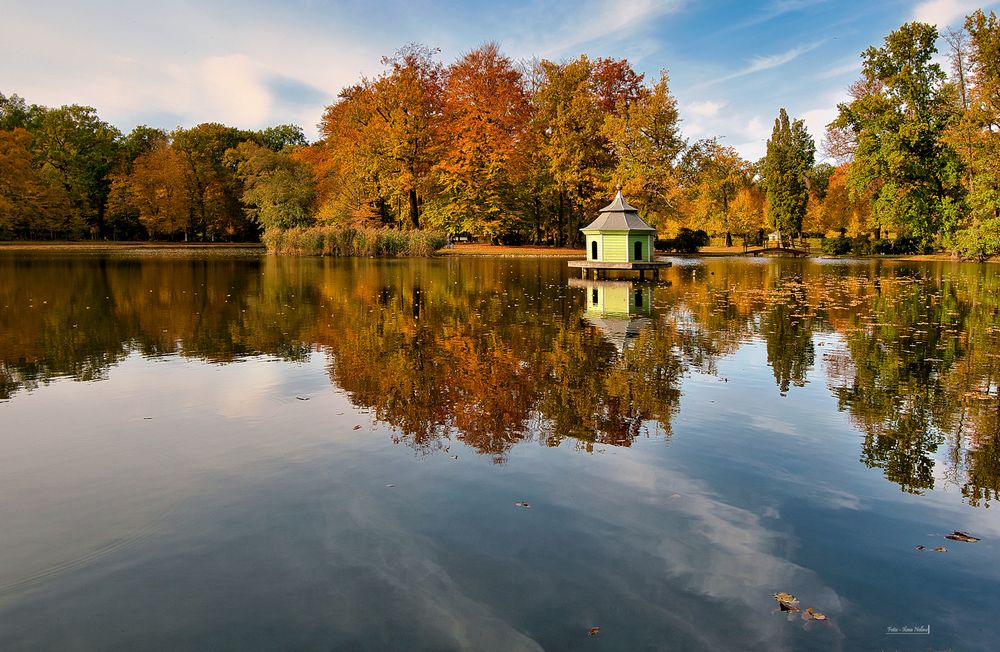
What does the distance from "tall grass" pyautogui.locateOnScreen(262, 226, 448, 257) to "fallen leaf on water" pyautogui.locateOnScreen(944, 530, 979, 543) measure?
45.9 meters

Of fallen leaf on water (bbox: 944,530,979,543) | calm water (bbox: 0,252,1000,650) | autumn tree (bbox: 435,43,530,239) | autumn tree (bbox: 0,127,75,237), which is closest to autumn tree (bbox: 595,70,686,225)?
autumn tree (bbox: 435,43,530,239)

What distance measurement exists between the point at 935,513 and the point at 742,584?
2.16 meters

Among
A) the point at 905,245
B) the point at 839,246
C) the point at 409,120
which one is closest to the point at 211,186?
the point at 409,120

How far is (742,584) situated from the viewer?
428 centimetres

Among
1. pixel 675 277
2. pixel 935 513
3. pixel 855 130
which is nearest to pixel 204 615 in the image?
pixel 935 513

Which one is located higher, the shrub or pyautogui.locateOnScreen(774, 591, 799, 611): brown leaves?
the shrub

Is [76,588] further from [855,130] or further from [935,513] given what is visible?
[855,130]

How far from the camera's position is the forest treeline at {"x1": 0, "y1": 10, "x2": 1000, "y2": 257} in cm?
4512

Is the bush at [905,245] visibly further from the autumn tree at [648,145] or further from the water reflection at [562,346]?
the water reflection at [562,346]

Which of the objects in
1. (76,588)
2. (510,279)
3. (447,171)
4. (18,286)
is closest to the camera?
(76,588)

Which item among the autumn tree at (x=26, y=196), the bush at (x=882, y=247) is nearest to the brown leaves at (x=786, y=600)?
the bush at (x=882, y=247)

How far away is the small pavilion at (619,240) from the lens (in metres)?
30.3

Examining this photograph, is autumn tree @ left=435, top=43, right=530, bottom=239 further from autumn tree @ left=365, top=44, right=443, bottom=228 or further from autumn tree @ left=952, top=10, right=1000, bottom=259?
autumn tree @ left=952, top=10, right=1000, bottom=259

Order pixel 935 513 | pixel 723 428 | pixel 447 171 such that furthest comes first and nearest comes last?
pixel 447 171 < pixel 723 428 < pixel 935 513
